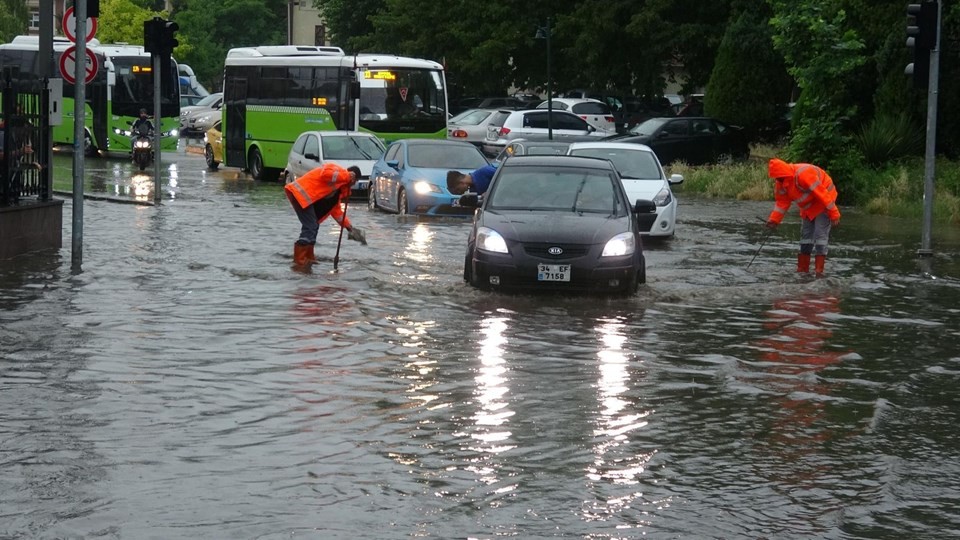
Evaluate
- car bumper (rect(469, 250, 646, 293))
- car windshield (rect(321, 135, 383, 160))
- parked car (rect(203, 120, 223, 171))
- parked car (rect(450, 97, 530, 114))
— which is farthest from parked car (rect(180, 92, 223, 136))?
car bumper (rect(469, 250, 646, 293))

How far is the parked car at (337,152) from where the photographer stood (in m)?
31.9

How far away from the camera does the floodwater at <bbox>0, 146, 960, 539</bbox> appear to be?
773 cm

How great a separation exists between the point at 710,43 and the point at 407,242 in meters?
30.7

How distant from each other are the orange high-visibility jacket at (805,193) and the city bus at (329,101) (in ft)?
64.4

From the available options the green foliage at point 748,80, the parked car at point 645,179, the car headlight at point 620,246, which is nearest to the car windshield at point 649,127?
the green foliage at point 748,80

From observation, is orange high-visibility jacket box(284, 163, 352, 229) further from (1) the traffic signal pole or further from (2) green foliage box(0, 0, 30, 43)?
(2) green foliage box(0, 0, 30, 43)

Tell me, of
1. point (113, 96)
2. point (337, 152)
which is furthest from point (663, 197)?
point (113, 96)

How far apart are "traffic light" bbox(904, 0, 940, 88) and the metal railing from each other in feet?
34.8

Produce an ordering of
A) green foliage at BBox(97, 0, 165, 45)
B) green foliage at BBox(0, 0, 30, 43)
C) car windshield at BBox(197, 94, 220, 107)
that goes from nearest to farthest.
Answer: car windshield at BBox(197, 94, 220, 107), green foliage at BBox(97, 0, 165, 45), green foliage at BBox(0, 0, 30, 43)

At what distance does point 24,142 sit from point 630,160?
9.48 meters

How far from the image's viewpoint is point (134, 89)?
4766 centimetres

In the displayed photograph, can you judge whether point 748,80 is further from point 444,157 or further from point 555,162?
point 555,162

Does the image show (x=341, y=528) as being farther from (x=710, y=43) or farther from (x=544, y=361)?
(x=710, y=43)

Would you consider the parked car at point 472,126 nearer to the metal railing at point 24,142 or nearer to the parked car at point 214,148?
the parked car at point 214,148
